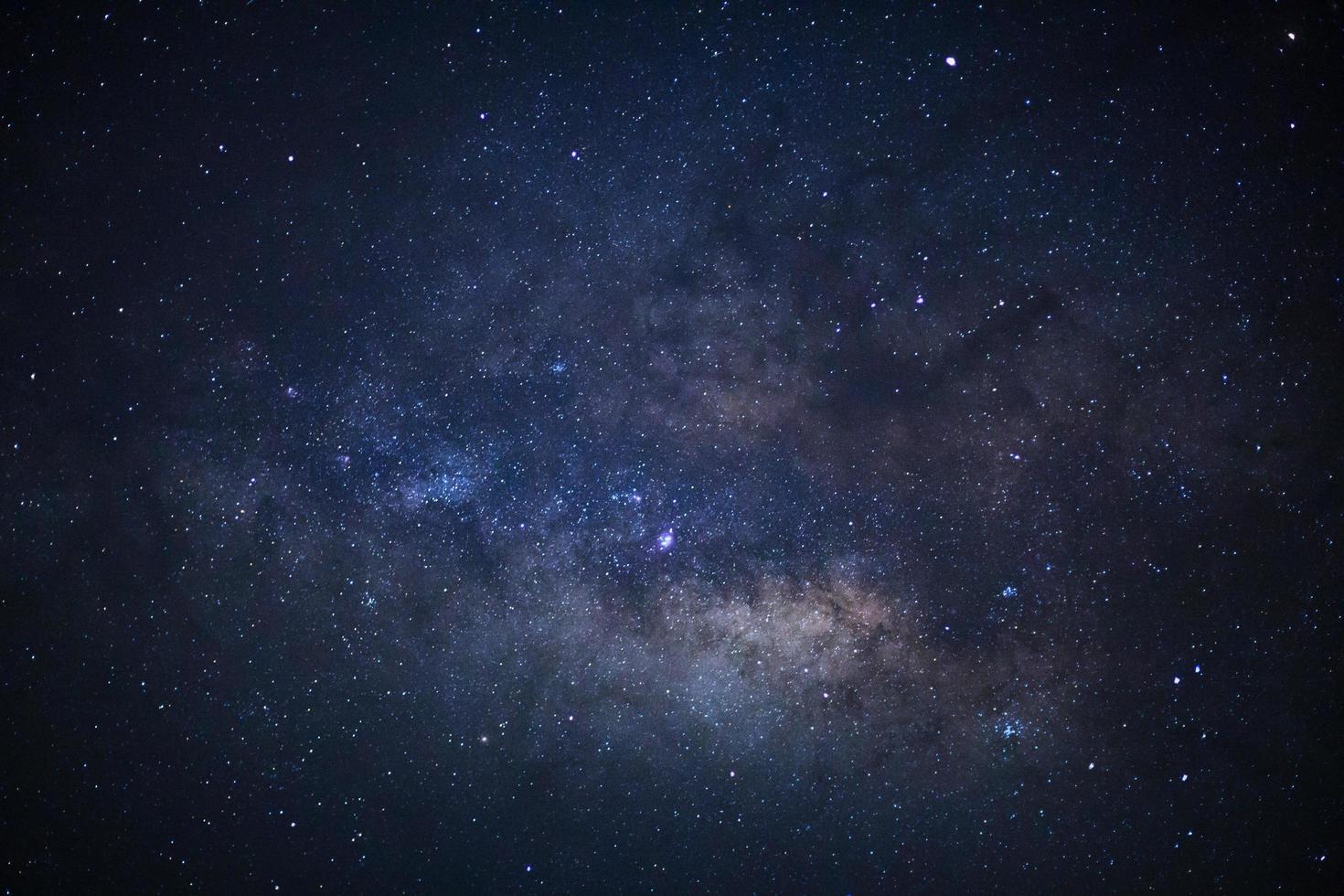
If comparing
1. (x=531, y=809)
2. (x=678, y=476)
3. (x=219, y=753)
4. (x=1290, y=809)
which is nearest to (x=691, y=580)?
(x=678, y=476)

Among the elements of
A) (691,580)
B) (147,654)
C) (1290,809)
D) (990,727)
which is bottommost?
(1290,809)

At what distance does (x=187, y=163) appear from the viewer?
2.41m

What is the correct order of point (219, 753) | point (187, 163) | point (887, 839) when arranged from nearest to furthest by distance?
point (187, 163) < point (219, 753) < point (887, 839)

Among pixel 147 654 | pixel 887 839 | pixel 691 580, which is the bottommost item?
pixel 887 839

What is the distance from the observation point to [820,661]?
2643mm

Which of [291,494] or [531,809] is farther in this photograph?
[531,809]

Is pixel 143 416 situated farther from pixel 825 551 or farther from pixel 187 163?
pixel 825 551

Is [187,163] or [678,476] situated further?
[678,476]

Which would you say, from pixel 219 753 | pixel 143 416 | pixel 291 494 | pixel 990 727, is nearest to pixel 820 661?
pixel 990 727

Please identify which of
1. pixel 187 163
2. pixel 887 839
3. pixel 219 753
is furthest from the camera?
pixel 887 839

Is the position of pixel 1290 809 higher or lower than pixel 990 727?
lower

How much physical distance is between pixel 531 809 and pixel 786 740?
4.39ft

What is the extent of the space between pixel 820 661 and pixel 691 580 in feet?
2.45

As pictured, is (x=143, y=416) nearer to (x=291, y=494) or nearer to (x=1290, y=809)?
(x=291, y=494)
